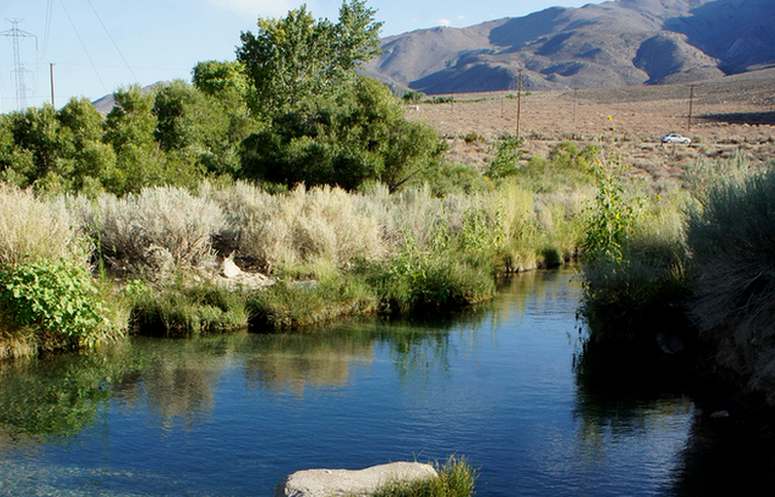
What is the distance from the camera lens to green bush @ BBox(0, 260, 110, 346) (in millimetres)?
11258

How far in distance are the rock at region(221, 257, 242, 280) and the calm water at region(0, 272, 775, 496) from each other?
9.43 ft

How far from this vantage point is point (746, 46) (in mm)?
178125

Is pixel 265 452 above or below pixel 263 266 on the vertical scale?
below

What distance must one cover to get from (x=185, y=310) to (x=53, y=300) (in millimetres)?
2267

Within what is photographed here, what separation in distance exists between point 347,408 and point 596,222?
726 cm

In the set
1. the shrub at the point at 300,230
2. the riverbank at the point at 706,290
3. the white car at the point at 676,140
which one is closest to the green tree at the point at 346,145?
the shrub at the point at 300,230

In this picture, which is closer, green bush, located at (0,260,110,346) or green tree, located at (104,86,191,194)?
green bush, located at (0,260,110,346)

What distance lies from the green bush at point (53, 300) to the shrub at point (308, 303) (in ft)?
8.87

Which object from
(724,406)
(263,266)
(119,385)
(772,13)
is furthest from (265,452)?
(772,13)

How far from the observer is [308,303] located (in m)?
14.1

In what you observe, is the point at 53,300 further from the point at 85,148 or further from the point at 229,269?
the point at 85,148

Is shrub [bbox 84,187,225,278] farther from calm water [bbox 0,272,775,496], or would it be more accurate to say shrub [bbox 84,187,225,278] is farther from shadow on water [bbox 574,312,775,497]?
shadow on water [bbox 574,312,775,497]

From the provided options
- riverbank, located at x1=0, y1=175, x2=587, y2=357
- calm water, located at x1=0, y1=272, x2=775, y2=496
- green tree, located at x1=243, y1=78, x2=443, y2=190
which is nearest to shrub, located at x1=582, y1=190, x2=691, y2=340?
calm water, located at x1=0, y1=272, x2=775, y2=496

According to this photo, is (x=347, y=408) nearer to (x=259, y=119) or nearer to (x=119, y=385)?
(x=119, y=385)
